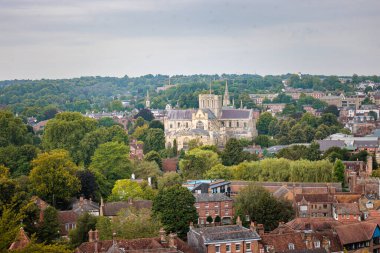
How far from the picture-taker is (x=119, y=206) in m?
57.1

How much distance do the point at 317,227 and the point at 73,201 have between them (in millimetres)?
21481

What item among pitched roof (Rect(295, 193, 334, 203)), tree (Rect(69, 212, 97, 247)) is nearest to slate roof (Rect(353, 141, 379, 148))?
pitched roof (Rect(295, 193, 334, 203))

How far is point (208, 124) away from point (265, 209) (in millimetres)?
65341

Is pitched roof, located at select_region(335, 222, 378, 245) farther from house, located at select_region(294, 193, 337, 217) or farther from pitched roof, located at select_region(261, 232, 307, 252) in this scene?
house, located at select_region(294, 193, 337, 217)

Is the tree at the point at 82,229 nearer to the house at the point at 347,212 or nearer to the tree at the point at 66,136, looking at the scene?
the house at the point at 347,212

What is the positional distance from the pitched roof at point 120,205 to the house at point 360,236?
15602 millimetres

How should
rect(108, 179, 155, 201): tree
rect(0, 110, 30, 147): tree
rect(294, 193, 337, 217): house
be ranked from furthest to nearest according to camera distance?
1. rect(0, 110, 30, 147): tree
2. rect(108, 179, 155, 201): tree
3. rect(294, 193, 337, 217): house

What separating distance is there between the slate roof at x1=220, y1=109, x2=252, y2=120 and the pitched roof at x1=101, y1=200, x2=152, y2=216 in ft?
226

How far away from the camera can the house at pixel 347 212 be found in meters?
53.4

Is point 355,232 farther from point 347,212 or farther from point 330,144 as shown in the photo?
point 330,144

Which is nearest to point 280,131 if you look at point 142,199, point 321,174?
point 321,174

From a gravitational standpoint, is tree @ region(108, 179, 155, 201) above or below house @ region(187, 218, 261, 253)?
below

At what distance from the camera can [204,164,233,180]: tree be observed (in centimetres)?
7444

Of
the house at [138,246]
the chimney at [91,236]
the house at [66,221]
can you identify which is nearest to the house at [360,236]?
the house at [138,246]
